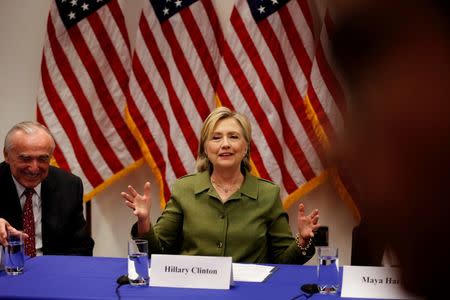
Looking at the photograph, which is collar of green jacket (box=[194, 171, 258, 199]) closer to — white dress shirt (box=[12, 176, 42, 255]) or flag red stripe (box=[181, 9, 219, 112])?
white dress shirt (box=[12, 176, 42, 255])

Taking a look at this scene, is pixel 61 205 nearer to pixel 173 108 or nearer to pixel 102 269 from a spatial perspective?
pixel 102 269

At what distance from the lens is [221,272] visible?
6.81 feet

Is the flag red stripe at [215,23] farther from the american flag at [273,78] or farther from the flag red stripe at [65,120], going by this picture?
the flag red stripe at [65,120]

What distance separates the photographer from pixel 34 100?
4266mm

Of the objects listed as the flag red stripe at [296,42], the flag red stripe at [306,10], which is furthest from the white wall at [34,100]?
the flag red stripe at [306,10]

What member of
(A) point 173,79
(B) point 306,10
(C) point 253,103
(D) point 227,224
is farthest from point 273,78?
(D) point 227,224

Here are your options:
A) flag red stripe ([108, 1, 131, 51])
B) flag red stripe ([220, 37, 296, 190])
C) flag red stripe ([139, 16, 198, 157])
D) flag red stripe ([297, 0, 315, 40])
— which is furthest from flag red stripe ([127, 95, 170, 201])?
flag red stripe ([297, 0, 315, 40])

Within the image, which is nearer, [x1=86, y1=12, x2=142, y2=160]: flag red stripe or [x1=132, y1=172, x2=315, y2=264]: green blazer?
[x1=132, y1=172, x2=315, y2=264]: green blazer

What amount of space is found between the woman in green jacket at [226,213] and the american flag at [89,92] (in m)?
1.19

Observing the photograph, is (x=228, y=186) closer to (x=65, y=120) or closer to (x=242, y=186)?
(x=242, y=186)

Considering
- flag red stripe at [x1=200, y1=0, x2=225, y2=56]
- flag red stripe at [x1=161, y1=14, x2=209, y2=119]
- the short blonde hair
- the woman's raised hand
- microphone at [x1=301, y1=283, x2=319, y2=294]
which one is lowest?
microphone at [x1=301, y1=283, x2=319, y2=294]

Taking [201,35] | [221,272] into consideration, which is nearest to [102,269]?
[221,272]

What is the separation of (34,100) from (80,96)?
1.43ft

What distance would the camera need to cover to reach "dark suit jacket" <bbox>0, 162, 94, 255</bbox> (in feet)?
9.70
